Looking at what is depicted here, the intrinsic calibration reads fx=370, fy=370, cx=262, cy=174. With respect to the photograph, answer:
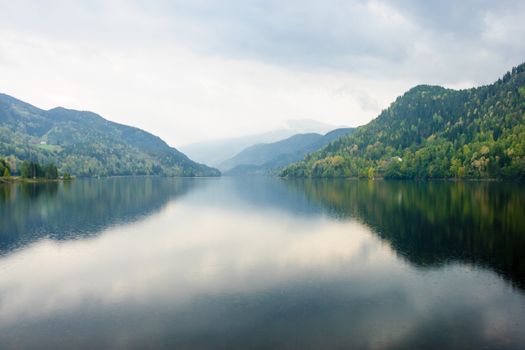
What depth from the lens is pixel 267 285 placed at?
38969 mm

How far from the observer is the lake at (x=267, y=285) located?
27.5 metres

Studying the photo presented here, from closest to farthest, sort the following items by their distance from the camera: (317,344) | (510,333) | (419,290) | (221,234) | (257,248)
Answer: (317,344) < (510,333) < (419,290) < (257,248) < (221,234)

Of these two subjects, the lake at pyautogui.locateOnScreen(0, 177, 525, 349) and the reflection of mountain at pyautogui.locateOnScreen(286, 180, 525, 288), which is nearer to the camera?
the lake at pyautogui.locateOnScreen(0, 177, 525, 349)

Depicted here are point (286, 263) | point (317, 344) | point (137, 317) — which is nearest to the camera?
point (317, 344)

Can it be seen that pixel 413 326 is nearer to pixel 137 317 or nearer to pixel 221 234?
pixel 137 317

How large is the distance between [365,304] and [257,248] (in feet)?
86.0

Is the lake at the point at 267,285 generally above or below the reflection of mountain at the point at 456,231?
below

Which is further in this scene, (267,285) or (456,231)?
(456,231)

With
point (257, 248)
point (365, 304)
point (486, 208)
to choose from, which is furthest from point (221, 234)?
point (486, 208)

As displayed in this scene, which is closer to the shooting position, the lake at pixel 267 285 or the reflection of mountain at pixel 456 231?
the lake at pixel 267 285

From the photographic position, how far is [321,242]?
6138cm

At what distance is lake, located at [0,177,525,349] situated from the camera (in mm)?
27531

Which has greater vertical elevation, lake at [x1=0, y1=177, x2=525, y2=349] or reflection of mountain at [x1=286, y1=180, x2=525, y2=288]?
reflection of mountain at [x1=286, y1=180, x2=525, y2=288]

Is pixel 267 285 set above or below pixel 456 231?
below
